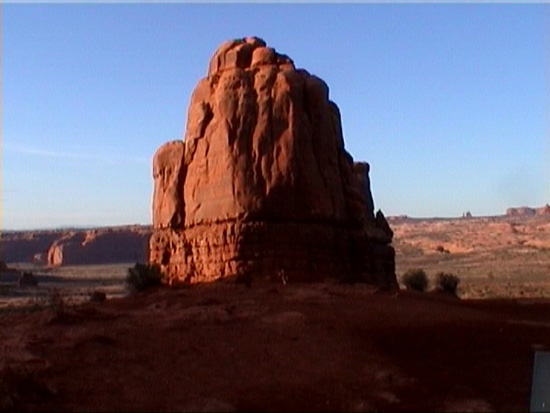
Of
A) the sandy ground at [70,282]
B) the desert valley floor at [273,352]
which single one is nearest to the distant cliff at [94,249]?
the sandy ground at [70,282]

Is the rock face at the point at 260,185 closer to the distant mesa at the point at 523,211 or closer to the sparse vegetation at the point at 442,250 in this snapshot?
the sparse vegetation at the point at 442,250

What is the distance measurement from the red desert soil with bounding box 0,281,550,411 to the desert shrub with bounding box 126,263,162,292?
616 cm

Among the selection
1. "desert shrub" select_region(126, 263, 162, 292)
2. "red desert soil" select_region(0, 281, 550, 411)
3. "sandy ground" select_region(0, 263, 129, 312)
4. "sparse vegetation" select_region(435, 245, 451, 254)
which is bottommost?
"sandy ground" select_region(0, 263, 129, 312)

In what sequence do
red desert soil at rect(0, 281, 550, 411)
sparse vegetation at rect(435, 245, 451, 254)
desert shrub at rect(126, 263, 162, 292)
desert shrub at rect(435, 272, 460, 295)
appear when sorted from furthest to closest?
1. sparse vegetation at rect(435, 245, 451, 254)
2. desert shrub at rect(435, 272, 460, 295)
3. desert shrub at rect(126, 263, 162, 292)
4. red desert soil at rect(0, 281, 550, 411)

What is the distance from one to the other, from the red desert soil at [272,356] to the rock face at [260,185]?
3.61 m

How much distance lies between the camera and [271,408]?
32.8 ft

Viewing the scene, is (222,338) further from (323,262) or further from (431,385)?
(323,262)

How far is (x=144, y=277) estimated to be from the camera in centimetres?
2628

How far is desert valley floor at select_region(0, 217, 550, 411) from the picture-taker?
34.8 ft

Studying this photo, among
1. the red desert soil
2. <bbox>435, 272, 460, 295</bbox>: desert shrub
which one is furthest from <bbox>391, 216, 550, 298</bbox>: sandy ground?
the red desert soil

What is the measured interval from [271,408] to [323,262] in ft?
47.7

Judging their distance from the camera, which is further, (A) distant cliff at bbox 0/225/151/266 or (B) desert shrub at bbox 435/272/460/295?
(A) distant cliff at bbox 0/225/151/266

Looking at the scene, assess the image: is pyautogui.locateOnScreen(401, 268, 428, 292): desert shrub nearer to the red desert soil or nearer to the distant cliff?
the red desert soil

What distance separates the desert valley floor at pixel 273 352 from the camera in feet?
34.8
